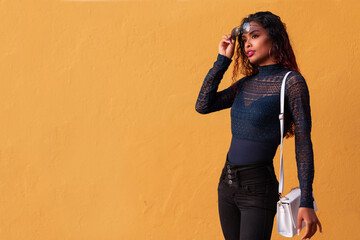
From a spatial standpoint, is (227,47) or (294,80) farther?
(227,47)

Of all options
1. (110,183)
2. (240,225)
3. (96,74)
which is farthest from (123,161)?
(240,225)

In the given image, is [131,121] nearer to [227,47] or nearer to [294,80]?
[227,47]

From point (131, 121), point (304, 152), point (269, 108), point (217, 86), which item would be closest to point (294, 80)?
point (269, 108)

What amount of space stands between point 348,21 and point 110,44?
1.55 metres

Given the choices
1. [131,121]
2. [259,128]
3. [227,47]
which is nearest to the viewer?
[259,128]

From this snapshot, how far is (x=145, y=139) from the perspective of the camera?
10.9 feet

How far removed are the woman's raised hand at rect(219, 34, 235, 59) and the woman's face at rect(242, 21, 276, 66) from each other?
0.09 metres

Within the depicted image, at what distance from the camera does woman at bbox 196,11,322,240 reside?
6.51ft

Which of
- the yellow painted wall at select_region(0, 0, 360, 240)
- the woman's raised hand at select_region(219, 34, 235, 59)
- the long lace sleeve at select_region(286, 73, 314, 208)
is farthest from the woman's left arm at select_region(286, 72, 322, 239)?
the yellow painted wall at select_region(0, 0, 360, 240)

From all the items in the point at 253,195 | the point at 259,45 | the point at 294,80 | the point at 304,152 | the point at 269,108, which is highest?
the point at 259,45

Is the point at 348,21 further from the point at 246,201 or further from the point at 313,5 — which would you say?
the point at 246,201

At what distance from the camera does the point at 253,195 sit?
204 cm

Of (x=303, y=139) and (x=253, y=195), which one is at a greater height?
(x=303, y=139)

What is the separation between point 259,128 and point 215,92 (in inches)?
12.7
